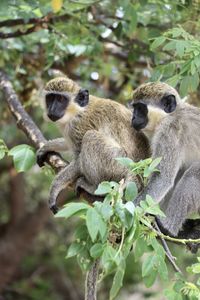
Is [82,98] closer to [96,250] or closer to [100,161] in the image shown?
[100,161]

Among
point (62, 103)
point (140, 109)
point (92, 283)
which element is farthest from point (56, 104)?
point (92, 283)

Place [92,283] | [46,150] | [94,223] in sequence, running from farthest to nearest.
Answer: [46,150] → [92,283] → [94,223]

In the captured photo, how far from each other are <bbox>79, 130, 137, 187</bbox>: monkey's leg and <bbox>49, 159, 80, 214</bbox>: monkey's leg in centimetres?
6

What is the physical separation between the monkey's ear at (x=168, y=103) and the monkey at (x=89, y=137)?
1.14 feet

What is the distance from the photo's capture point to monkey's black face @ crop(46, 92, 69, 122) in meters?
5.32

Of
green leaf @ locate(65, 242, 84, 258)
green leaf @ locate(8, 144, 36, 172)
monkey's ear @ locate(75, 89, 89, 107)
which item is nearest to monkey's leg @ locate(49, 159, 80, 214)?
monkey's ear @ locate(75, 89, 89, 107)

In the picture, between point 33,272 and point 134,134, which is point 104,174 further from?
point 33,272

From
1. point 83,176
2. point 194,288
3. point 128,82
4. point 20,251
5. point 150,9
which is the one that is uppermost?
point 194,288

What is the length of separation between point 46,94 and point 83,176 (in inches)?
28.7

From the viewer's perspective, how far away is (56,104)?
5.31 m

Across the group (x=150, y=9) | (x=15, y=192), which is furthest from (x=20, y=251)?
(x=150, y=9)

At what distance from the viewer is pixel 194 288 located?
318cm

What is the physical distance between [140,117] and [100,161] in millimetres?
458

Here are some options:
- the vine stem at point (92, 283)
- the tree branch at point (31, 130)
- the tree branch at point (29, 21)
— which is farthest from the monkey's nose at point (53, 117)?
the vine stem at point (92, 283)
